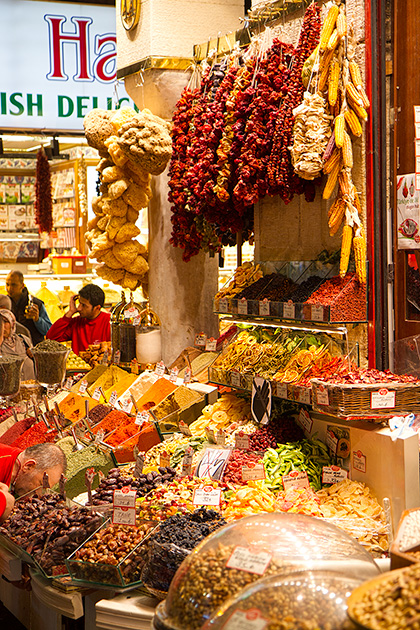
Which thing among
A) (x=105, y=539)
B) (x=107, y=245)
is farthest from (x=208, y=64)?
(x=105, y=539)

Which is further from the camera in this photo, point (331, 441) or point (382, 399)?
point (331, 441)

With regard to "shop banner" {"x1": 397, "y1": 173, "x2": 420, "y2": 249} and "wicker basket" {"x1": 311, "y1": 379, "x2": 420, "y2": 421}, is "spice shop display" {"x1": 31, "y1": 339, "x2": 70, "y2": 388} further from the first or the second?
"shop banner" {"x1": 397, "y1": 173, "x2": 420, "y2": 249}

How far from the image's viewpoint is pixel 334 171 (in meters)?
3.70

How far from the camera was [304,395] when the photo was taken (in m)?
3.63

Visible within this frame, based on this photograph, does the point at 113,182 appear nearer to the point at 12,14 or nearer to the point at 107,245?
the point at 107,245

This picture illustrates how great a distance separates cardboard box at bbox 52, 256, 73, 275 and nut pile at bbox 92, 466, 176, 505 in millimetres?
5621

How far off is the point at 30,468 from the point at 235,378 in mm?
1163

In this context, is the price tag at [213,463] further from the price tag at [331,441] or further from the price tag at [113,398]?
the price tag at [113,398]

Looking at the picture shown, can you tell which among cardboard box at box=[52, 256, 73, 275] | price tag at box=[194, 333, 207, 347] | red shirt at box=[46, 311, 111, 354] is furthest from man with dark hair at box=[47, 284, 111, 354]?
cardboard box at box=[52, 256, 73, 275]

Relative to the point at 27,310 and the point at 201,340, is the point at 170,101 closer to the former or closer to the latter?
the point at 201,340

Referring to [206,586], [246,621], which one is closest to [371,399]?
[206,586]

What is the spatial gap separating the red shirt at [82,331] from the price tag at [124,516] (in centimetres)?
380

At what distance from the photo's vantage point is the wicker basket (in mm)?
3254

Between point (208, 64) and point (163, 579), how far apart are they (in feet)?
11.8
